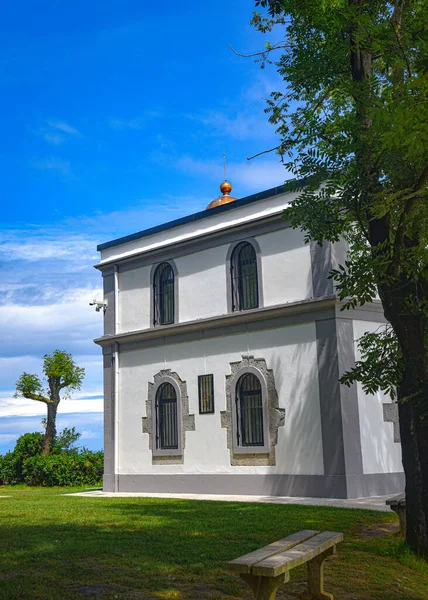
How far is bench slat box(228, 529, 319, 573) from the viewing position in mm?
5395

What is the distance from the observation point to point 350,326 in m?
16.6

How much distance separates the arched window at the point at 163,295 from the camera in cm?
2030

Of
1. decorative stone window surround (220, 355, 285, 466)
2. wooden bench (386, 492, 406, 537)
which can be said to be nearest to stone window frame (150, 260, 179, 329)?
decorative stone window surround (220, 355, 285, 466)

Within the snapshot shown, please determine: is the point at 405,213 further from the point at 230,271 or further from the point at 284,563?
the point at 230,271

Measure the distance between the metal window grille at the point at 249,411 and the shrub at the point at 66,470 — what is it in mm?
8469

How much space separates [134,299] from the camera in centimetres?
2114

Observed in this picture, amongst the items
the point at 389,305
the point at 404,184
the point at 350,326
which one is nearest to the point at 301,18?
the point at 404,184

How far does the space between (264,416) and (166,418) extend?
11.6ft

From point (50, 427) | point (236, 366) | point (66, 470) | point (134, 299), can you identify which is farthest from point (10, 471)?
point (236, 366)

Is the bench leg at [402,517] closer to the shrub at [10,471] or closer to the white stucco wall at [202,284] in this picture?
the white stucco wall at [202,284]

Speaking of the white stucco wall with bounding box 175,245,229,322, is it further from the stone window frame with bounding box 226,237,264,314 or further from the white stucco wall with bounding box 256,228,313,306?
the white stucco wall with bounding box 256,228,313,306

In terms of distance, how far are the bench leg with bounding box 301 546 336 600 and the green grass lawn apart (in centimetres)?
27

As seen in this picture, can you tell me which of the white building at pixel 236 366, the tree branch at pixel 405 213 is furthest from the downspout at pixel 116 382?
the tree branch at pixel 405 213

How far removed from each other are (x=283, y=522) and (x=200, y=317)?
885 centimetres
